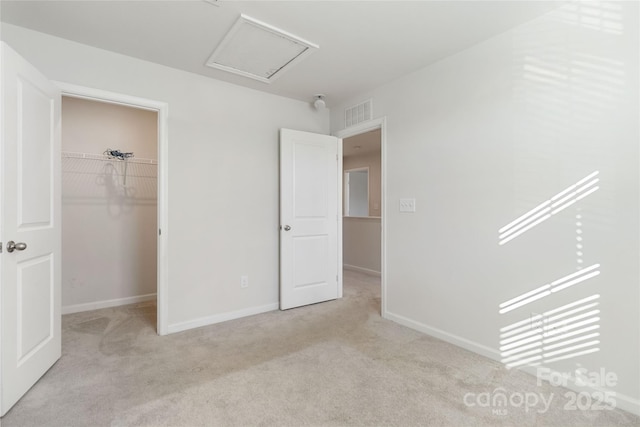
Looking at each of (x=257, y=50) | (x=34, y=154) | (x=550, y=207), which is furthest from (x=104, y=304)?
(x=550, y=207)

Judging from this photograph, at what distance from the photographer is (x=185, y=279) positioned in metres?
2.88

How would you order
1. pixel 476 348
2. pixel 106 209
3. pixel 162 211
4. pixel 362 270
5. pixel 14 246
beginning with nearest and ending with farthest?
pixel 14 246, pixel 476 348, pixel 162 211, pixel 106 209, pixel 362 270

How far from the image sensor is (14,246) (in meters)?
1.71

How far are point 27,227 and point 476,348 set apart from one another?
3174 mm

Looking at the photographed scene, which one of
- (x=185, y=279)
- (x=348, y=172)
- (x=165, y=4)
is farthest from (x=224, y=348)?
(x=348, y=172)

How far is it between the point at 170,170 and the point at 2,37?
1362 mm

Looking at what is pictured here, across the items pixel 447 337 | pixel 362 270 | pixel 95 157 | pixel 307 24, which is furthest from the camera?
pixel 362 270

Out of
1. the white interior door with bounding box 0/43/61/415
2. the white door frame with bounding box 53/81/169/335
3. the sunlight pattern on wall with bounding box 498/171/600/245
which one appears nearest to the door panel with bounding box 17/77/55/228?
the white interior door with bounding box 0/43/61/415

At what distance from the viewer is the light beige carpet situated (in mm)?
1623

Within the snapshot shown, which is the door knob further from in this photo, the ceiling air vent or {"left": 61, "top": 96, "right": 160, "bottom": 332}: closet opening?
the ceiling air vent

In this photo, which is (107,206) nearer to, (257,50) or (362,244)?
(257,50)

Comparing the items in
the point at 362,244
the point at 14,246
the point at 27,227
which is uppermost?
the point at 27,227

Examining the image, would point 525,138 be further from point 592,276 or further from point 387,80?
point 387,80

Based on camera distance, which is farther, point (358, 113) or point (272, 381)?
point (358, 113)
